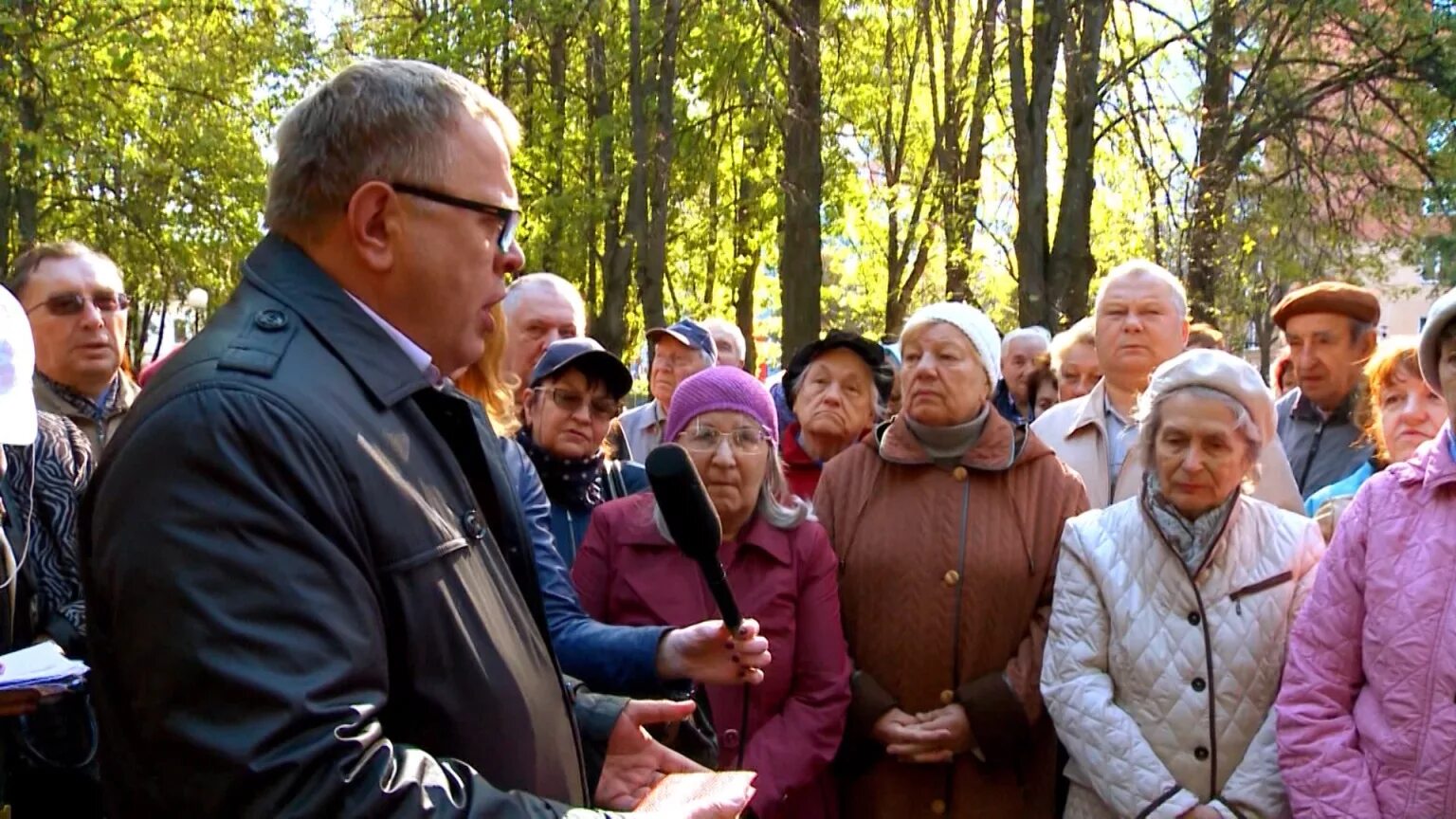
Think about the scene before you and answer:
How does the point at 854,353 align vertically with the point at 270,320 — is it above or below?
below

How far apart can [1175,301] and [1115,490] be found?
2.82 feet

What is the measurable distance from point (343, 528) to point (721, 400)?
2.39m

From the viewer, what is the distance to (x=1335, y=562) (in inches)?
136

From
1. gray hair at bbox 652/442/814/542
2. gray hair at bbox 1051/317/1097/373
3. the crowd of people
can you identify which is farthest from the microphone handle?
gray hair at bbox 1051/317/1097/373

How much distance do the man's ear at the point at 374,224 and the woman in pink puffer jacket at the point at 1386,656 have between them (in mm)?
2629

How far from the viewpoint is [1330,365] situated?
16.8 feet

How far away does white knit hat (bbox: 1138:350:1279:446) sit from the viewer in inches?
150

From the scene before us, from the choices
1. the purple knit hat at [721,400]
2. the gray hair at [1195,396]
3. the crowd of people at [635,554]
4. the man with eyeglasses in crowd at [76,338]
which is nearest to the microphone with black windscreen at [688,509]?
the crowd of people at [635,554]

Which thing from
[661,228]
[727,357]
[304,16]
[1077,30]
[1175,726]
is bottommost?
[1175,726]

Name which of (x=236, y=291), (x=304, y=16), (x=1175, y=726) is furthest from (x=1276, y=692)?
(x=304, y=16)

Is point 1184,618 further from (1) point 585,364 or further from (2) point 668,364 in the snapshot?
(2) point 668,364

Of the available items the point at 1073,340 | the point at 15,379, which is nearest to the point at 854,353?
the point at 1073,340

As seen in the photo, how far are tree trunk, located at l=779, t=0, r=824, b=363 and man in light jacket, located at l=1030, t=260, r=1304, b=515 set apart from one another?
25.4 feet

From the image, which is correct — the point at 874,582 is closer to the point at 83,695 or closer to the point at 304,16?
the point at 83,695
